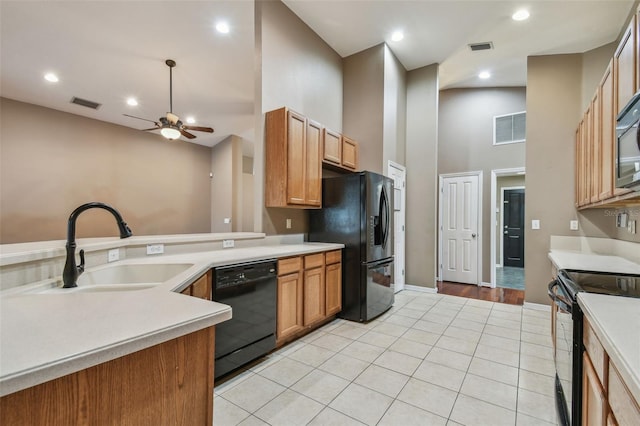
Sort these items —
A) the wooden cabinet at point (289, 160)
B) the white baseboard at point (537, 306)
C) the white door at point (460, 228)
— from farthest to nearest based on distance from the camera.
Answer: the white door at point (460, 228) → the white baseboard at point (537, 306) → the wooden cabinet at point (289, 160)

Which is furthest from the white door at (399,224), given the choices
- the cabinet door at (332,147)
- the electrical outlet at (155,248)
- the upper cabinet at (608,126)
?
the electrical outlet at (155,248)

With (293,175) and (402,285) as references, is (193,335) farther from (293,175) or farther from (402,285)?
(402,285)

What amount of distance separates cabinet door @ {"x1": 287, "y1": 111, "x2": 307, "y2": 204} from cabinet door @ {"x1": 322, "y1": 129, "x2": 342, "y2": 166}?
414 millimetres

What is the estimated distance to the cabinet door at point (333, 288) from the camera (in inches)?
124

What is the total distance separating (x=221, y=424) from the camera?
168 centimetres

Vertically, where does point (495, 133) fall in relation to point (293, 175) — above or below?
above

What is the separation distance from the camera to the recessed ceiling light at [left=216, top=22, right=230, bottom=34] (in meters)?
3.47

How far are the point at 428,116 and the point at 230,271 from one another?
419cm

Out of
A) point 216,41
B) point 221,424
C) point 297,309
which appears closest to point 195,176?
point 216,41

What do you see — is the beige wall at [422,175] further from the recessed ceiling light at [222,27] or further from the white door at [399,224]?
the recessed ceiling light at [222,27]

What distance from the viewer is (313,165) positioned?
10.9 feet

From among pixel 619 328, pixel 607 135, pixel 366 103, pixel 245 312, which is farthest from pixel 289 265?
pixel 366 103

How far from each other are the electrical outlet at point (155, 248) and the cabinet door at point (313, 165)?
1509 mm

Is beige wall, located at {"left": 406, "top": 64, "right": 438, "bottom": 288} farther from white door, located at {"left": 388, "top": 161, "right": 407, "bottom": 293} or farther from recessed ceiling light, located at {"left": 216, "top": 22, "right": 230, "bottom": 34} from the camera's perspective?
recessed ceiling light, located at {"left": 216, "top": 22, "right": 230, "bottom": 34}
